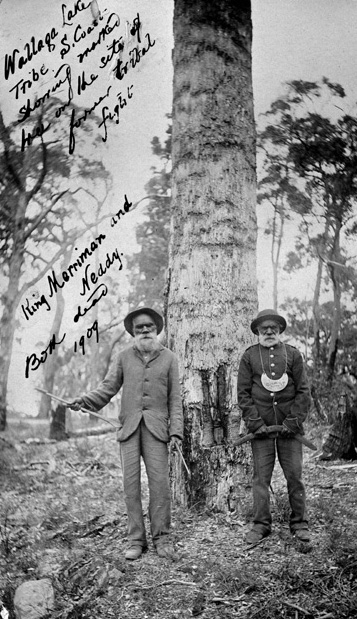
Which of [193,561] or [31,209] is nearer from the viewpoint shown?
[193,561]

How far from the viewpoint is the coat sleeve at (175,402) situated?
3.80m

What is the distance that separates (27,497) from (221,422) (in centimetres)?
268

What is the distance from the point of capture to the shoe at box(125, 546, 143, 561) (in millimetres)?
3545

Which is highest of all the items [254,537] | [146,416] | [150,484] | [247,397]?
[247,397]

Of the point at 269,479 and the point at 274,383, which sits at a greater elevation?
the point at 274,383

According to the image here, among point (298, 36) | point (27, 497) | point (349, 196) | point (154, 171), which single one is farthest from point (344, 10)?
point (27, 497)

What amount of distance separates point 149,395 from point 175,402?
0.68 feet

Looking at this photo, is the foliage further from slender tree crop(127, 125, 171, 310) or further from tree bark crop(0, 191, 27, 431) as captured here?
tree bark crop(0, 191, 27, 431)

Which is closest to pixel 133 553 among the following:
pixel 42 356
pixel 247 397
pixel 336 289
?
pixel 247 397

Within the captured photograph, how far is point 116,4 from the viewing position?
15.1 feet

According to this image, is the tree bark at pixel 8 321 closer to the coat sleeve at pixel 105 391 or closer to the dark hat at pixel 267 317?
the coat sleeve at pixel 105 391

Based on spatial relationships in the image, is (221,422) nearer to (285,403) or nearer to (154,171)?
(285,403)

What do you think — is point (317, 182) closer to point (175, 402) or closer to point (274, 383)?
point (274, 383)

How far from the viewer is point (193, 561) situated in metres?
3.41
